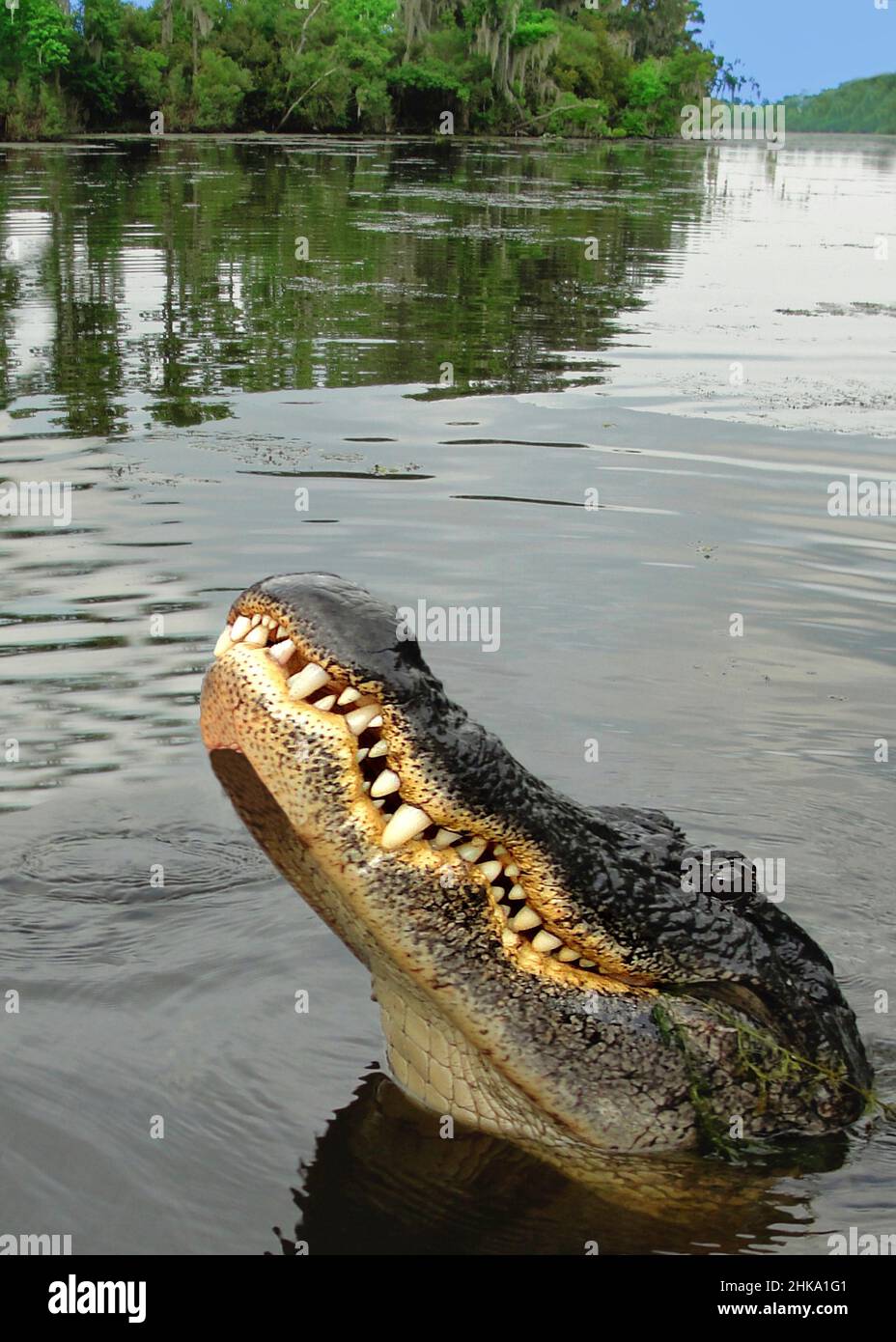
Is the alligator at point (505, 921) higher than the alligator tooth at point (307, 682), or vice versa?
the alligator tooth at point (307, 682)

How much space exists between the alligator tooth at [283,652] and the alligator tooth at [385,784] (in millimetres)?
328

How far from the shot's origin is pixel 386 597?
27.1 feet

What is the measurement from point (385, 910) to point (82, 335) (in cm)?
1366

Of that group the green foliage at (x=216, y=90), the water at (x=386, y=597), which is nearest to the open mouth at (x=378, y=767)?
the water at (x=386, y=597)

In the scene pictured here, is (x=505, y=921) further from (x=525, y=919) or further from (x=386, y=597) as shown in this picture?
(x=386, y=597)

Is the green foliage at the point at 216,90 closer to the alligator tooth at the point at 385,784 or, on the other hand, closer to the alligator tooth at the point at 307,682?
the alligator tooth at the point at 307,682

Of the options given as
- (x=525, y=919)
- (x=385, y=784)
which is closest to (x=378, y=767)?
(x=385, y=784)

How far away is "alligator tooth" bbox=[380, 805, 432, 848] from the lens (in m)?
3.22

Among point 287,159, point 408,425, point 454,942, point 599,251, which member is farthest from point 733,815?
point 287,159

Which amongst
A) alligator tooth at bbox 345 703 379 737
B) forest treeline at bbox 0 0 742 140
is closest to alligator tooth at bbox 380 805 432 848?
alligator tooth at bbox 345 703 379 737

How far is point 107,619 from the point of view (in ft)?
25.6

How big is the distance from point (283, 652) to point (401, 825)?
1.50 ft

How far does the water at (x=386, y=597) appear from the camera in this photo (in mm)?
4023
